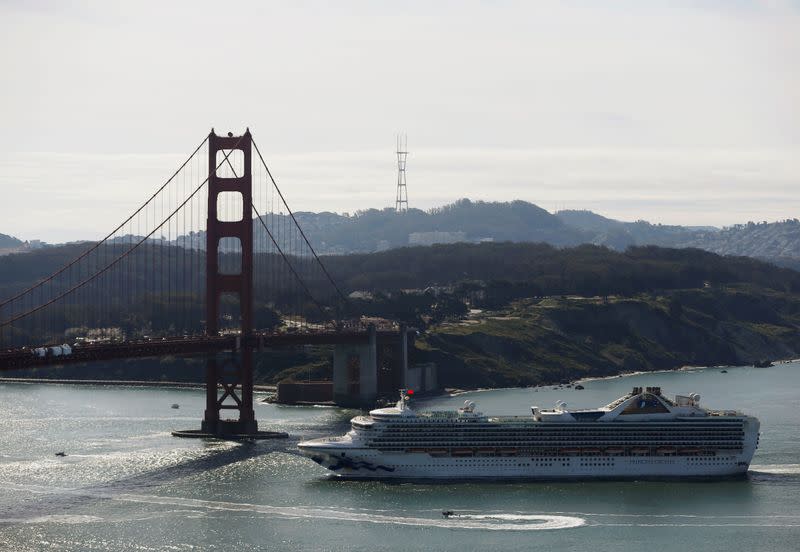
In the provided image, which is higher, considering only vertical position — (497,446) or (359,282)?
(359,282)

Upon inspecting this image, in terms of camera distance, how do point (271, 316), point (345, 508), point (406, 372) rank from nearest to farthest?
point (345, 508) < point (406, 372) < point (271, 316)

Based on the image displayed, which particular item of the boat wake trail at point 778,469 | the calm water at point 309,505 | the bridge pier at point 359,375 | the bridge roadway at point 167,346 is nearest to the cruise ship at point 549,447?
the calm water at point 309,505

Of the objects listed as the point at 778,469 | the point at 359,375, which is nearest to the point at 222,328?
the point at 359,375

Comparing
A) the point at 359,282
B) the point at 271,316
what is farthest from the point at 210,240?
the point at 359,282

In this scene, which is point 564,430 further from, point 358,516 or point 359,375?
point 359,375

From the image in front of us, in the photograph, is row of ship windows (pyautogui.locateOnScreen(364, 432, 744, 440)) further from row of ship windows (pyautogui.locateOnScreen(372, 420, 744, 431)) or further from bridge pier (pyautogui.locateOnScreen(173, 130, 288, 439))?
bridge pier (pyautogui.locateOnScreen(173, 130, 288, 439))

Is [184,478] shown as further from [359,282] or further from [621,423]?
[359,282]
